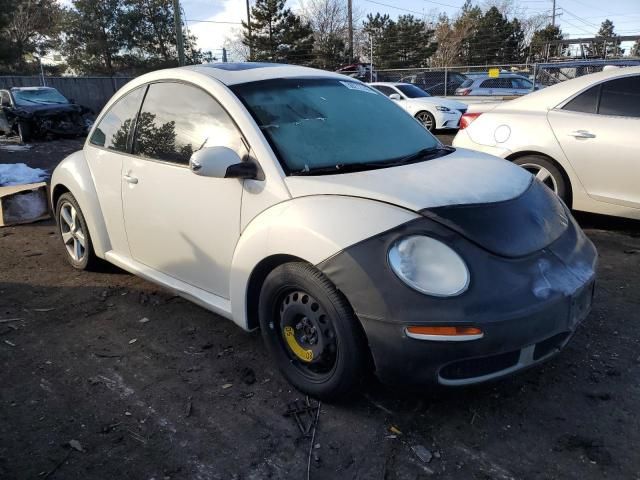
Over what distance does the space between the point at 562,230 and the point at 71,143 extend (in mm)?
14893

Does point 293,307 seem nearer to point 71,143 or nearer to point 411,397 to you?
point 411,397

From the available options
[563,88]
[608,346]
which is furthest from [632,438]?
[563,88]

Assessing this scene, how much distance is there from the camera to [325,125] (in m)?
Result: 3.20

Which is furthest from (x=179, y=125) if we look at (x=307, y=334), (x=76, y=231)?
(x=76, y=231)

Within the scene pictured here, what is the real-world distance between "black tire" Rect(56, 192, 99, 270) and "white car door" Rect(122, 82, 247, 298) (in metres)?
0.77

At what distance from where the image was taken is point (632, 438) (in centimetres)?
242

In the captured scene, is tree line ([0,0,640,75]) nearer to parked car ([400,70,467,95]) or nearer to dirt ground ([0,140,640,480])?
parked car ([400,70,467,95])

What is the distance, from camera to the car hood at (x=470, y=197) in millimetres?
2496

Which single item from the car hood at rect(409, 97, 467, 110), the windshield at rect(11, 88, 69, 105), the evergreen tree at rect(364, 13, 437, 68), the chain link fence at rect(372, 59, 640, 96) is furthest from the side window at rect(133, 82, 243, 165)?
the evergreen tree at rect(364, 13, 437, 68)

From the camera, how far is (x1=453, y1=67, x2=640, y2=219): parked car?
4957mm

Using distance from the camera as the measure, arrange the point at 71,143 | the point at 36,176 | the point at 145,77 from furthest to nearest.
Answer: the point at 71,143
the point at 36,176
the point at 145,77

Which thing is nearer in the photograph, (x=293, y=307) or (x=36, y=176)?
(x=293, y=307)

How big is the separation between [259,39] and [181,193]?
44926 millimetres

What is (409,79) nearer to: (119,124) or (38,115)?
(38,115)
